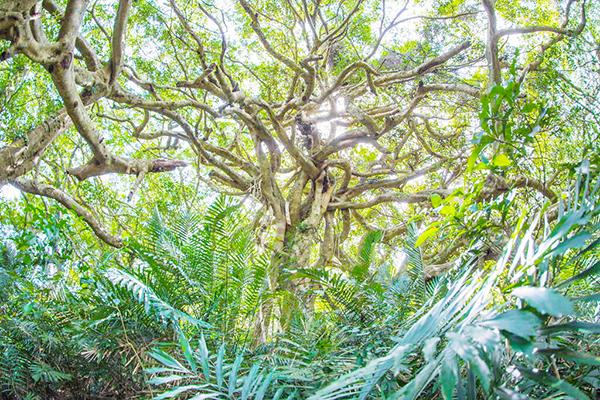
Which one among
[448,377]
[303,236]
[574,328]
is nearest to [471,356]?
[448,377]

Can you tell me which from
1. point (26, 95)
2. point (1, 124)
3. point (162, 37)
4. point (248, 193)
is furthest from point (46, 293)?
point (26, 95)

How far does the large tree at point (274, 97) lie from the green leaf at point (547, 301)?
312cm

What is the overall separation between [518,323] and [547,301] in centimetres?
5

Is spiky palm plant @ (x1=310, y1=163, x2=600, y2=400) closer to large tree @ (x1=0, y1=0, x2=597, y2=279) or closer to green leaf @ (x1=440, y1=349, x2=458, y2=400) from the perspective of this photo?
green leaf @ (x1=440, y1=349, x2=458, y2=400)

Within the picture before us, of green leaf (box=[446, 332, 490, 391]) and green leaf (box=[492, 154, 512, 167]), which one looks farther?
green leaf (box=[492, 154, 512, 167])

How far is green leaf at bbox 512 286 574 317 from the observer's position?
506mm

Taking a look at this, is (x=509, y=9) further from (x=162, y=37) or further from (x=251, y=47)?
(x=162, y=37)

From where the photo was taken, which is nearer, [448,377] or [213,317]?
[448,377]

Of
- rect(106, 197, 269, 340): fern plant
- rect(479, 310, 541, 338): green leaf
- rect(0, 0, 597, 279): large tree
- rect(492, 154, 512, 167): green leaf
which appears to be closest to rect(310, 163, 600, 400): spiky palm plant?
rect(479, 310, 541, 338): green leaf

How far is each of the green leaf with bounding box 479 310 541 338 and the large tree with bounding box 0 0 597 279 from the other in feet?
10.2

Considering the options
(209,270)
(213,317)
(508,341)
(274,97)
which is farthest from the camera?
(274,97)

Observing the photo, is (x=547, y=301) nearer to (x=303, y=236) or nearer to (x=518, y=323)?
(x=518, y=323)

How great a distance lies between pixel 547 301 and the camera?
0.53 m

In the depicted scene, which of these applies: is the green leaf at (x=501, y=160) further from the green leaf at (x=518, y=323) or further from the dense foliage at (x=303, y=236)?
the green leaf at (x=518, y=323)
